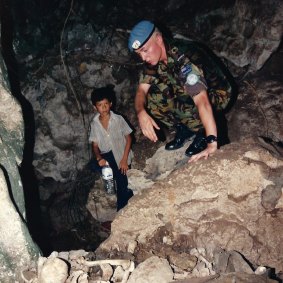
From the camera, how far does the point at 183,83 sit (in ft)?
12.5

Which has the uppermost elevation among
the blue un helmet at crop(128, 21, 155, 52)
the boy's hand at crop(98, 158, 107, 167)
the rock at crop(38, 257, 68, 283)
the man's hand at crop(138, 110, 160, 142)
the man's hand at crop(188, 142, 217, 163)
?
the blue un helmet at crop(128, 21, 155, 52)

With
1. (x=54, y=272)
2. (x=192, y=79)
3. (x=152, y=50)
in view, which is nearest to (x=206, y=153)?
(x=192, y=79)

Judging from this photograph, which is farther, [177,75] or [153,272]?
[177,75]

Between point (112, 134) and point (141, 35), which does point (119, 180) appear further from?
point (141, 35)

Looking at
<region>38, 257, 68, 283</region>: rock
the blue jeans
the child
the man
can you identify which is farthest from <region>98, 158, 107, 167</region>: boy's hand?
<region>38, 257, 68, 283</region>: rock

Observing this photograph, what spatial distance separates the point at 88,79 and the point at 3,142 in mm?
4080

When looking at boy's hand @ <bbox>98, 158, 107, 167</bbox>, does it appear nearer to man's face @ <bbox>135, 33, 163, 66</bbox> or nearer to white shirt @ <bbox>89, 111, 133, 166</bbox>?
white shirt @ <bbox>89, 111, 133, 166</bbox>

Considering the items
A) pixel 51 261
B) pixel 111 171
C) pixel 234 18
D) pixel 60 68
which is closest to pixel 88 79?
pixel 60 68

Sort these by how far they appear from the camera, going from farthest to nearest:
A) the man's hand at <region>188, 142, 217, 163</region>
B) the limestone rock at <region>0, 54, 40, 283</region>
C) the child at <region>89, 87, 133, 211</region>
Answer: the child at <region>89, 87, 133, 211</region> < the man's hand at <region>188, 142, 217, 163</region> < the limestone rock at <region>0, 54, 40, 283</region>

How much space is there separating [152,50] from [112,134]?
2.04 metres

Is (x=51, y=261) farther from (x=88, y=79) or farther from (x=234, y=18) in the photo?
(x=234, y=18)

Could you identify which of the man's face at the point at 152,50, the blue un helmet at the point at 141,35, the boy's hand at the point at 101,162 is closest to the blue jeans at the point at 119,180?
the boy's hand at the point at 101,162

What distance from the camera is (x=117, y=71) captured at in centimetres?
694

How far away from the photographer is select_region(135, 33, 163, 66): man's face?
3.68 m
